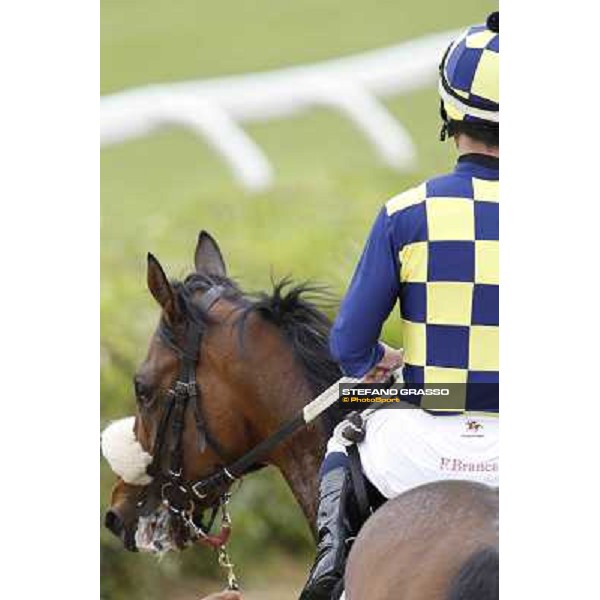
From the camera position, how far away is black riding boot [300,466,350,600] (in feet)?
10.8

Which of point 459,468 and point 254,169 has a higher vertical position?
point 254,169

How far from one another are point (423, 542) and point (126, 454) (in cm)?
121

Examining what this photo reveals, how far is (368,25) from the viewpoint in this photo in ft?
13.3

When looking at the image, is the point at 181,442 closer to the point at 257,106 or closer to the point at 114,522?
the point at 114,522

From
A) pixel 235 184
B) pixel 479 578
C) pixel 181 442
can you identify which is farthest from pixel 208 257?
pixel 479 578

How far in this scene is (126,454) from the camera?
388 cm

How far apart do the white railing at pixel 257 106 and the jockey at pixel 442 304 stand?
773 millimetres

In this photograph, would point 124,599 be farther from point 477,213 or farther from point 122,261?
point 477,213

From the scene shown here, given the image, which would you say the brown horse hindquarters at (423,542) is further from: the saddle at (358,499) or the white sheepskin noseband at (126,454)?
the white sheepskin noseband at (126,454)

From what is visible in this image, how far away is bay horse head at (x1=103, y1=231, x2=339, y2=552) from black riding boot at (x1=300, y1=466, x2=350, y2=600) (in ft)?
1.15

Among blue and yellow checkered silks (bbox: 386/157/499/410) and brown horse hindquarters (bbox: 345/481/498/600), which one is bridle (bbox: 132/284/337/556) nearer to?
blue and yellow checkered silks (bbox: 386/157/499/410)

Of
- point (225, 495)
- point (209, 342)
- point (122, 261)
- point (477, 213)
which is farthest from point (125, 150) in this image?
point (477, 213)

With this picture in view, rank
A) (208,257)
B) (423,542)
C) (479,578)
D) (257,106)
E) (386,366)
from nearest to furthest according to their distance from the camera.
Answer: (479,578), (423,542), (386,366), (208,257), (257,106)

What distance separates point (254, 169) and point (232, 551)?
4.06 feet
